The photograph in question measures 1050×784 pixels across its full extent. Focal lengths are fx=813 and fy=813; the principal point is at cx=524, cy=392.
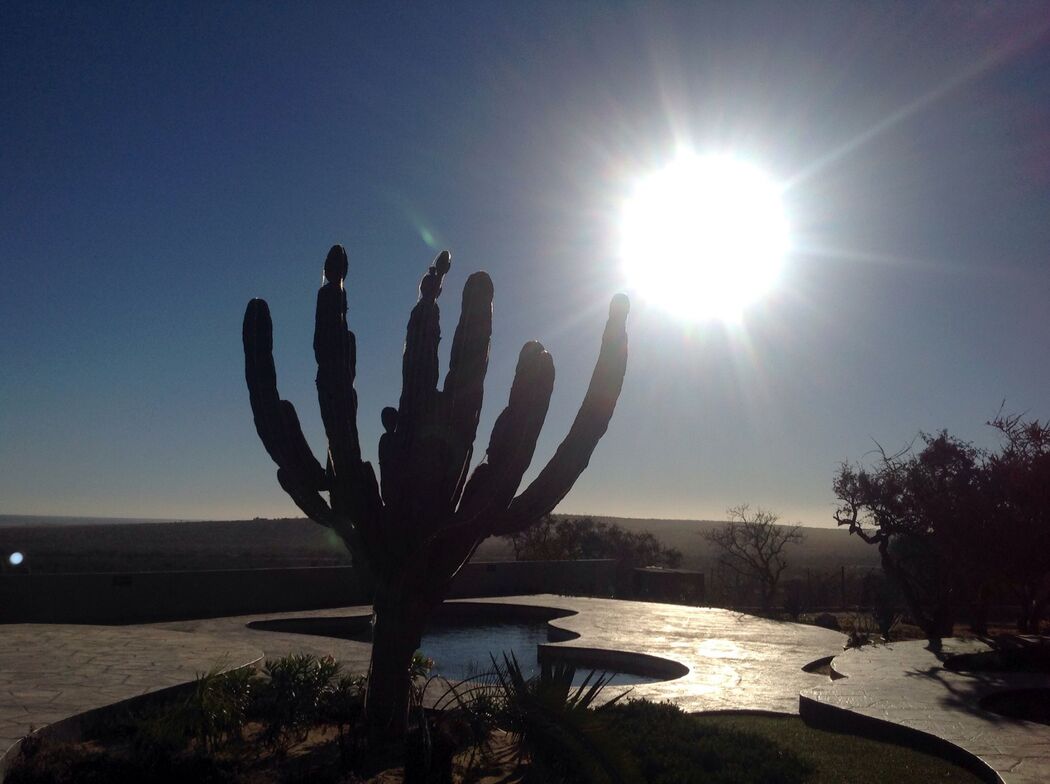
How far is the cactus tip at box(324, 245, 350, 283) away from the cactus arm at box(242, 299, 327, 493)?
82cm

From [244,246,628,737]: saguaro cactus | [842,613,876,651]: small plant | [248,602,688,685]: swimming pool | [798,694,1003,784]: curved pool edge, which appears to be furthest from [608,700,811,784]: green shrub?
[842,613,876,651]: small plant

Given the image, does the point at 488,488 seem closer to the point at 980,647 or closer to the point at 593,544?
the point at 980,647

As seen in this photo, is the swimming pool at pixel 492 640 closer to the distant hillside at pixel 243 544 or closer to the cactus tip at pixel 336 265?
the cactus tip at pixel 336 265

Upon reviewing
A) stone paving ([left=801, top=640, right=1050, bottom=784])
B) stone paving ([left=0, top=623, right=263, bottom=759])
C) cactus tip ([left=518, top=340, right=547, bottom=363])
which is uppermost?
cactus tip ([left=518, top=340, right=547, bottom=363])

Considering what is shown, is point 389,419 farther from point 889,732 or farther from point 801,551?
point 801,551

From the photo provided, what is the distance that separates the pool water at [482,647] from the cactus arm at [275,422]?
193 inches

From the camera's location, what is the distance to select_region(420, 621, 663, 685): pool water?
42.1ft

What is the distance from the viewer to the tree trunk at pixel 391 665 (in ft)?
23.0

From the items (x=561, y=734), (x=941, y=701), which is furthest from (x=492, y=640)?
(x=561, y=734)

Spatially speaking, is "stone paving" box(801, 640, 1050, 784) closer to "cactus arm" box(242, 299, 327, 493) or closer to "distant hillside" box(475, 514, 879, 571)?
"cactus arm" box(242, 299, 327, 493)

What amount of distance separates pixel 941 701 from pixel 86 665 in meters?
10.3

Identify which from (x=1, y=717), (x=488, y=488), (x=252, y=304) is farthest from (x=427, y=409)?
(x=1, y=717)

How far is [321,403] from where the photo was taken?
7574 mm

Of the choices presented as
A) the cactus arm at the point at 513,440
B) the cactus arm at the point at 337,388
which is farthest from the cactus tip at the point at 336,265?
the cactus arm at the point at 513,440
